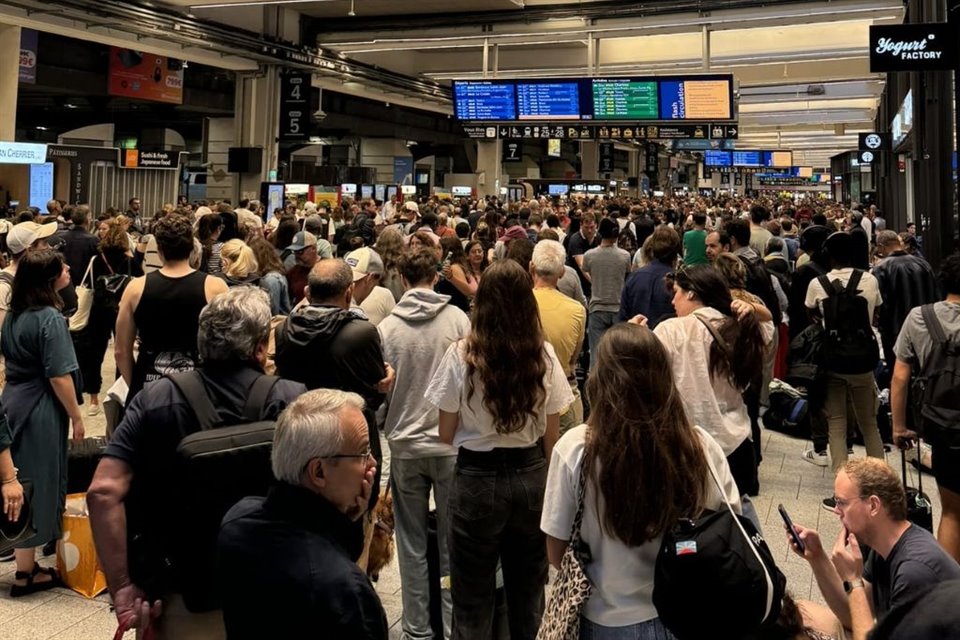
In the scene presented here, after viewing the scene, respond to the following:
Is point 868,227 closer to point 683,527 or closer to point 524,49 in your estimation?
point 524,49

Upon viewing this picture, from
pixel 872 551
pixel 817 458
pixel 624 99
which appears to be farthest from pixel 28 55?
pixel 872 551

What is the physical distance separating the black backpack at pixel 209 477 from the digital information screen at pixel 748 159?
4025 cm

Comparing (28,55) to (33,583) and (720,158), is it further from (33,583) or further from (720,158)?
(720,158)

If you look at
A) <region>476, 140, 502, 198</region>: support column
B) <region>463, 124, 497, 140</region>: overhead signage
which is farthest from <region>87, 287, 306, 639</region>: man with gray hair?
<region>476, 140, 502, 198</region>: support column

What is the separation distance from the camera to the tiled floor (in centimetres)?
361

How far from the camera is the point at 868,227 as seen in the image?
1585cm

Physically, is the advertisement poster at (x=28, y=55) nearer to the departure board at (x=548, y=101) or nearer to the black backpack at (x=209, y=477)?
the departure board at (x=548, y=101)

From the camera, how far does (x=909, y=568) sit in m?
2.39

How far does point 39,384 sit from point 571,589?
2889 mm

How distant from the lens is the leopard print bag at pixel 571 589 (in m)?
2.05

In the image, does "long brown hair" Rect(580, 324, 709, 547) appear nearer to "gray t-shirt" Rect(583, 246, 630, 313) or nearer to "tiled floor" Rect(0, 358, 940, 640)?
"tiled floor" Rect(0, 358, 940, 640)

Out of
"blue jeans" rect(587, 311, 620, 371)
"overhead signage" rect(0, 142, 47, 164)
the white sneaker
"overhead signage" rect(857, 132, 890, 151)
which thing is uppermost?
"overhead signage" rect(0, 142, 47, 164)

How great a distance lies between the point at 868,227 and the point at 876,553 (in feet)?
48.5

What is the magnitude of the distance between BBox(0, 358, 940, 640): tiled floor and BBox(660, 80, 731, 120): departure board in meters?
9.18
